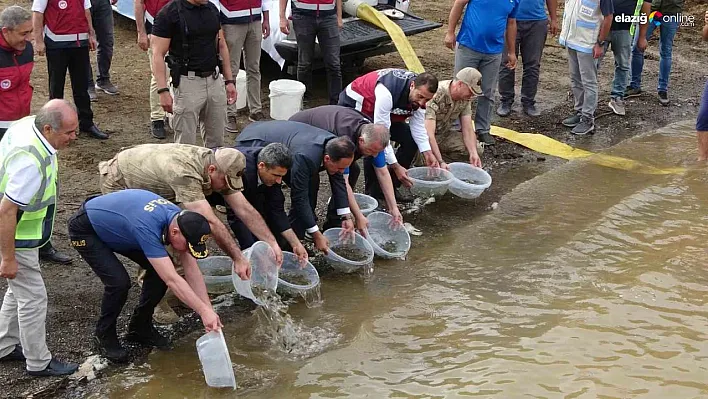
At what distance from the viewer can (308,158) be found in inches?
205

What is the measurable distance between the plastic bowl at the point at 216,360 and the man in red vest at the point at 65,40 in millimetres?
4096

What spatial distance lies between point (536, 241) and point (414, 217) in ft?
3.60

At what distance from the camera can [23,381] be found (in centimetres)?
426

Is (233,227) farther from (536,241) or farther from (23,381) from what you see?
(536,241)

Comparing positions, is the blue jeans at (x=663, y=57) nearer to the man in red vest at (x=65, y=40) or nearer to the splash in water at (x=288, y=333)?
the man in red vest at (x=65, y=40)

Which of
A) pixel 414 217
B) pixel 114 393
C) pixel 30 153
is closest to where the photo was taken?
pixel 30 153

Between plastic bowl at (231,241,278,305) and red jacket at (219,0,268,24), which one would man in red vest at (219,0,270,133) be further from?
plastic bowl at (231,241,278,305)

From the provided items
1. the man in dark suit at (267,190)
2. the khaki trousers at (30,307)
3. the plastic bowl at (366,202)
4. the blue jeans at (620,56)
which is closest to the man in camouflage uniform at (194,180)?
the man in dark suit at (267,190)

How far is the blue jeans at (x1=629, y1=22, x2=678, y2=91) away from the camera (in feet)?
32.5

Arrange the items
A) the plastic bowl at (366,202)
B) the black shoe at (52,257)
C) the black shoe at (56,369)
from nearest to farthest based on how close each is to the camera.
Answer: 1. the black shoe at (56,369)
2. the black shoe at (52,257)
3. the plastic bowl at (366,202)

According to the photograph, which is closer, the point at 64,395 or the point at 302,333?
the point at 64,395

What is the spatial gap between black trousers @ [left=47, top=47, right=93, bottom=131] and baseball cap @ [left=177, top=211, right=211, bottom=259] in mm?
3884

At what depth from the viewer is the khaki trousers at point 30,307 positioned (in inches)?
162

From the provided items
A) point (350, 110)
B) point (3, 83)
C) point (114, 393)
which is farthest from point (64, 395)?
point (350, 110)
